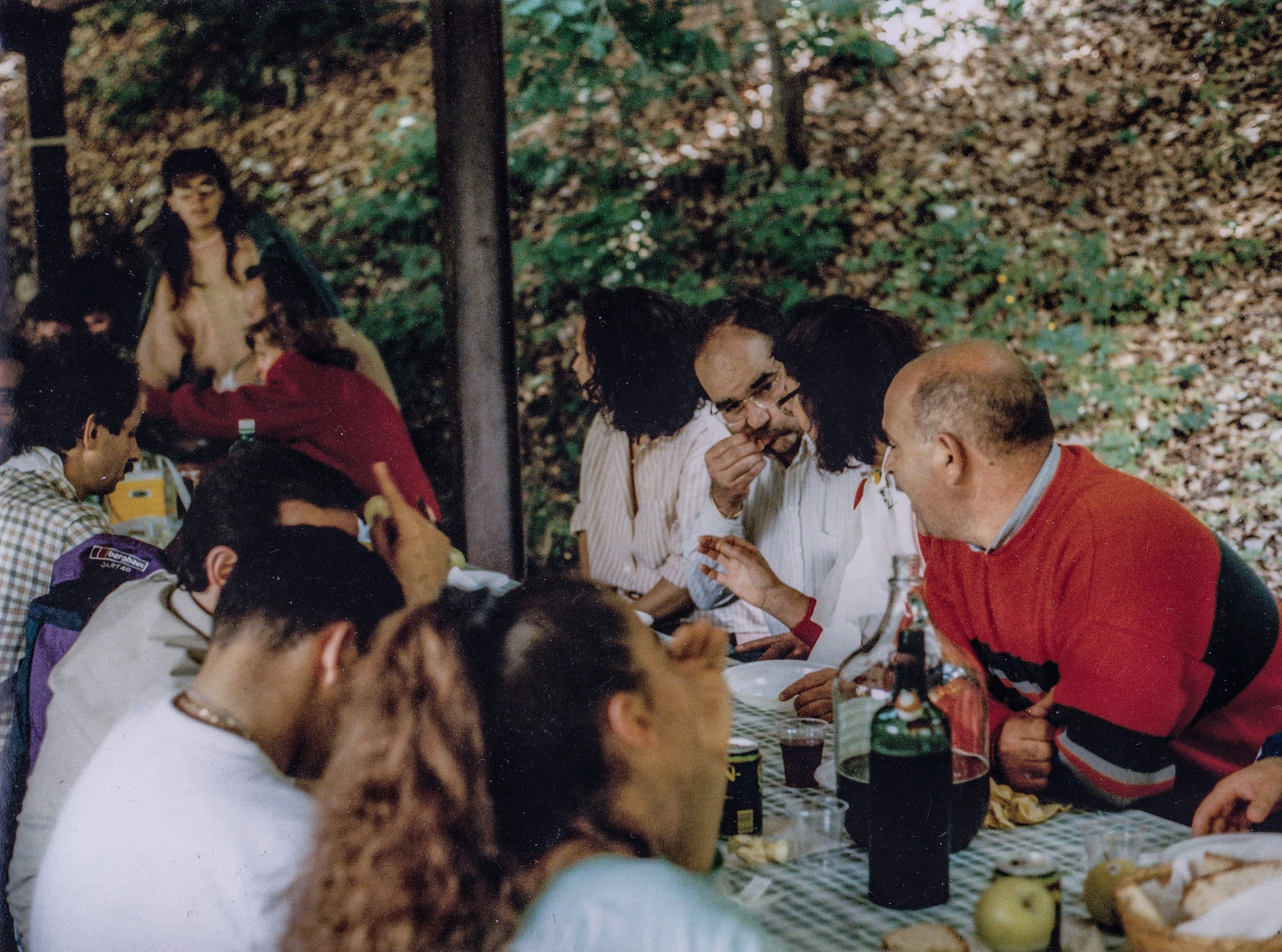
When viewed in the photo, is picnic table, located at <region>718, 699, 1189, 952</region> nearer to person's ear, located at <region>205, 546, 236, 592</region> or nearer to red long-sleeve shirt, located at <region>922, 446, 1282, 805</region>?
red long-sleeve shirt, located at <region>922, 446, 1282, 805</region>

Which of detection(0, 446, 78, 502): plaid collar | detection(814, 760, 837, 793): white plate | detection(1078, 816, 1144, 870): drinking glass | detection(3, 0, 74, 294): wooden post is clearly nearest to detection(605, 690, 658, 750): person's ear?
detection(814, 760, 837, 793): white plate

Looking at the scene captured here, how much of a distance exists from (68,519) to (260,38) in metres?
1.32

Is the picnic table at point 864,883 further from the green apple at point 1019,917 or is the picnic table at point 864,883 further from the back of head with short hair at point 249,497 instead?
the back of head with short hair at point 249,497

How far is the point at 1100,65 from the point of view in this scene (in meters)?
2.79

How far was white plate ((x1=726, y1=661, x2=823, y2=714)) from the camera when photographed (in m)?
2.31

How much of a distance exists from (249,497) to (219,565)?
0.20 meters

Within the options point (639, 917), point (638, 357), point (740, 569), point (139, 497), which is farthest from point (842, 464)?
point (139, 497)

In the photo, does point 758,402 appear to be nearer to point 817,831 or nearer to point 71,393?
point 817,831

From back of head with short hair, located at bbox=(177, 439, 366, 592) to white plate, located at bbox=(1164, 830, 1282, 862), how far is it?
6.18 feet

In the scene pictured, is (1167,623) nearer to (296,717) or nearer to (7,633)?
(296,717)

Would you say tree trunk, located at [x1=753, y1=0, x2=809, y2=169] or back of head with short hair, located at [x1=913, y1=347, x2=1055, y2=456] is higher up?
tree trunk, located at [x1=753, y1=0, x2=809, y2=169]

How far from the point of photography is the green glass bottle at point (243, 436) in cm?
255

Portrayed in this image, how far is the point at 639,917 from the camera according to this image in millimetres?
1230

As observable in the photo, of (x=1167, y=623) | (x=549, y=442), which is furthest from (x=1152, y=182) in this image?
(x=549, y=442)
